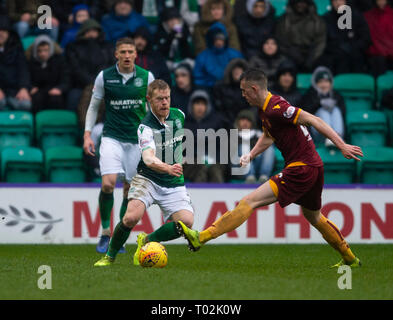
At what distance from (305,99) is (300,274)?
18.6 ft

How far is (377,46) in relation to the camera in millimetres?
14234

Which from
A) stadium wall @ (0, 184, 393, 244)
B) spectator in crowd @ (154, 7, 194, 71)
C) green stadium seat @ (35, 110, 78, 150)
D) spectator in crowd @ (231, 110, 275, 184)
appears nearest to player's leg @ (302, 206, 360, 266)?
stadium wall @ (0, 184, 393, 244)

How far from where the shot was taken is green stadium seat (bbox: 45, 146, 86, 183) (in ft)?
39.6

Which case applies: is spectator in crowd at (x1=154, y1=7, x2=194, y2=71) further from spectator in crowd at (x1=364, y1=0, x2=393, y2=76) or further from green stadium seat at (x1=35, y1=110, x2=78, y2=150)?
spectator in crowd at (x1=364, y1=0, x2=393, y2=76)

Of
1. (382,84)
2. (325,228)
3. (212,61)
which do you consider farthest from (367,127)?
(325,228)

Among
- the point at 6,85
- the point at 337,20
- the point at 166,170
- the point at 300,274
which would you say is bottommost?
the point at 300,274

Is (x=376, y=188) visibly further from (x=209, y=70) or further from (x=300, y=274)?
(x=300, y=274)

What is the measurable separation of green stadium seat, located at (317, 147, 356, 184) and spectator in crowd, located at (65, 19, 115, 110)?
3584mm

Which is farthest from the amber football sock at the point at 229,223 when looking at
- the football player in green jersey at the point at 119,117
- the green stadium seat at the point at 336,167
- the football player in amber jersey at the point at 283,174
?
the green stadium seat at the point at 336,167

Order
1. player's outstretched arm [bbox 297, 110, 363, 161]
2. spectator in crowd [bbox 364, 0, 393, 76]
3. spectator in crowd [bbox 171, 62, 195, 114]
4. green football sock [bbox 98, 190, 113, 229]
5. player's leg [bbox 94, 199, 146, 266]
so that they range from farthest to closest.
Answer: spectator in crowd [bbox 364, 0, 393, 76]
spectator in crowd [bbox 171, 62, 195, 114]
green football sock [bbox 98, 190, 113, 229]
player's leg [bbox 94, 199, 146, 266]
player's outstretched arm [bbox 297, 110, 363, 161]

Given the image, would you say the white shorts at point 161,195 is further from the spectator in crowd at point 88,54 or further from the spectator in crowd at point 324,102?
the spectator in crowd at point 88,54

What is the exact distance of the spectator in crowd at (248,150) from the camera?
39.2ft
